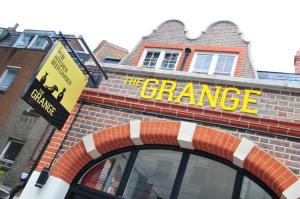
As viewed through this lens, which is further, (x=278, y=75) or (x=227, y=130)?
(x=278, y=75)

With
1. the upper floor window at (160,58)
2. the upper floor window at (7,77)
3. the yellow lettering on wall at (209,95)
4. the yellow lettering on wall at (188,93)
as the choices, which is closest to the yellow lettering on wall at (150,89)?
the yellow lettering on wall at (188,93)

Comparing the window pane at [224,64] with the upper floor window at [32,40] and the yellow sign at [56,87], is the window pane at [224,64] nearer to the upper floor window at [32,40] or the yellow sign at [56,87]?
the yellow sign at [56,87]

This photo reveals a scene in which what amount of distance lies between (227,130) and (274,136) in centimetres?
78

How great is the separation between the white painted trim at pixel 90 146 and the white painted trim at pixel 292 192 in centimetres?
346

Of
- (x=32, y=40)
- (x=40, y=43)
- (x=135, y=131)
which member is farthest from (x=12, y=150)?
(x=135, y=131)

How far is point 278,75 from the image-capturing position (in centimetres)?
890

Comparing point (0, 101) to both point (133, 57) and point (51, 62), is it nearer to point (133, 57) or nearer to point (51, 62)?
point (133, 57)

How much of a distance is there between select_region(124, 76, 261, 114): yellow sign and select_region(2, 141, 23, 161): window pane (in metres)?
9.63

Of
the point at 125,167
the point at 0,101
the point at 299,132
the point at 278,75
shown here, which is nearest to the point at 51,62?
the point at 125,167

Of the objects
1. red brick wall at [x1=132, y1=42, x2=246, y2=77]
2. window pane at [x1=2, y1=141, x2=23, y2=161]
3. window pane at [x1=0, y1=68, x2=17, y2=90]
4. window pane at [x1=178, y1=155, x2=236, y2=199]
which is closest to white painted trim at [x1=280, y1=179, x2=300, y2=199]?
window pane at [x1=178, y1=155, x2=236, y2=199]

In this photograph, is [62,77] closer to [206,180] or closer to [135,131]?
[135,131]

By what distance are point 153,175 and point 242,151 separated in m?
1.85

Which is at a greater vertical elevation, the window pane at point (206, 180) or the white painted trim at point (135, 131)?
the white painted trim at point (135, 131)

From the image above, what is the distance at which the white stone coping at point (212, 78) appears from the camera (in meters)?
5.54
